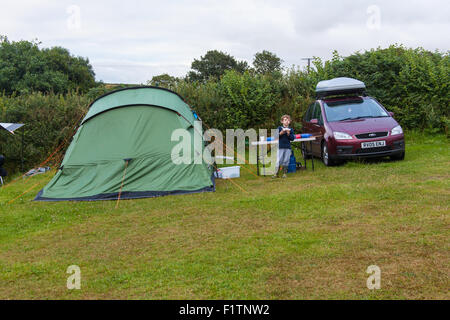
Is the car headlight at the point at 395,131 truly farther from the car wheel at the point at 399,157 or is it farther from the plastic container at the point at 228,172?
the plastic container at the point at 228,172

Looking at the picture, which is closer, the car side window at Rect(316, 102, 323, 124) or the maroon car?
the maroon car

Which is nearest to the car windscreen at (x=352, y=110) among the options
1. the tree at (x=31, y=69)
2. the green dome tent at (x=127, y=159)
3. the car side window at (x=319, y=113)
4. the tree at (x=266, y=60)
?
the car side window at (x=319, y=113)

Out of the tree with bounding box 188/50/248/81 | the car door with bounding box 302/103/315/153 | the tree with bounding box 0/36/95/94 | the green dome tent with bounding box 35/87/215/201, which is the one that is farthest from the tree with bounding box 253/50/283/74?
the green dome tent with bounding box 35/87/215/201

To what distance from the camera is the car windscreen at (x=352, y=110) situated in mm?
11430

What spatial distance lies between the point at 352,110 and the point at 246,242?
6.91 meters

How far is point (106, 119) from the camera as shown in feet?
32.1

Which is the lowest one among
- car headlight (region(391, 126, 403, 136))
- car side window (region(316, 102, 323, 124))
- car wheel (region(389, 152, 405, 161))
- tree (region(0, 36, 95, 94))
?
car wheel (region(389, 152, 405, 161))

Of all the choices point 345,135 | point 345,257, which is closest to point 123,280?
point 345,257

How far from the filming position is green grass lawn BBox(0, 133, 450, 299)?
4.45m

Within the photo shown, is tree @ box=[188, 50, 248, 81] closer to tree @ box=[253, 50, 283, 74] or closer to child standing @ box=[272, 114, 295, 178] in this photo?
tree @ box=[253, 50, 283, 74]

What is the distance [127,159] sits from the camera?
30.6 ft

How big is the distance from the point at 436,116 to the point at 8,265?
1309 cm

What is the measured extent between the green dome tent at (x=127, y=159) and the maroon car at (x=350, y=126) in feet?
10.7

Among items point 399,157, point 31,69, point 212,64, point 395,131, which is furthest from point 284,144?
point 212,64
